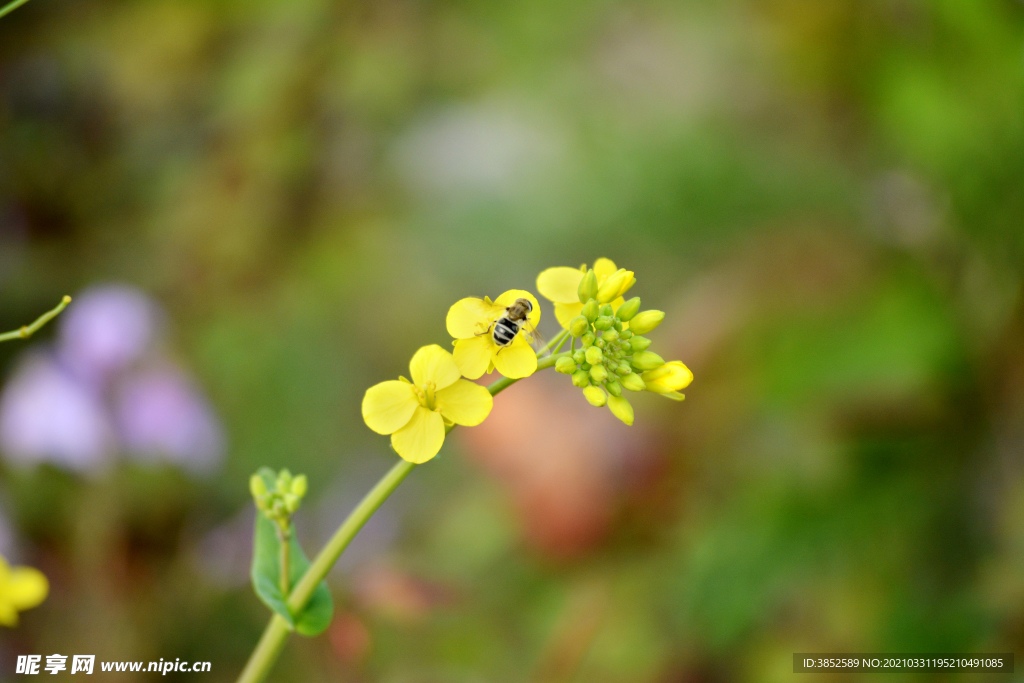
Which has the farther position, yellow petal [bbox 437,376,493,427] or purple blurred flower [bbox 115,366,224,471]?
purple blurred flower [bbox 115,366,224,471]

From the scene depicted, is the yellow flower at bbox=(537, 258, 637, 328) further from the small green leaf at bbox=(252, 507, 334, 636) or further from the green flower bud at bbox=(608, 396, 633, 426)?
the small green leaf at bbox=(252, 507, 334, 636)

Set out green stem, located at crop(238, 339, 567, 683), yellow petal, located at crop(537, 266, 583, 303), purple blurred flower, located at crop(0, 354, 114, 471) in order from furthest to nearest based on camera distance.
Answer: purple blurred flower, located at crop(0, 354, 114, 471) → yellow petal, located at crop(537, 266, 583, 303) → green stem, located at crop(238, 339, 567, 683)

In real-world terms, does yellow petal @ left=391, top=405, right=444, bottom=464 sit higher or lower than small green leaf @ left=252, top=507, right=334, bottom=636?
higher

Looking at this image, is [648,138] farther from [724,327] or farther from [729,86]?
[724,327]

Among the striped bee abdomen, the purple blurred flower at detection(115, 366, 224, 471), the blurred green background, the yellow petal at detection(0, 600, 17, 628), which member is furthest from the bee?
the purple blurred flower at detection(115, 366, 224, 471)

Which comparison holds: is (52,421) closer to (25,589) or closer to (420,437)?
(25,589)

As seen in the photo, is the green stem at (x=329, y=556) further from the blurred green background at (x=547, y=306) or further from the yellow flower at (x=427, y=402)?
the blurred green background at (x=547, y=306)

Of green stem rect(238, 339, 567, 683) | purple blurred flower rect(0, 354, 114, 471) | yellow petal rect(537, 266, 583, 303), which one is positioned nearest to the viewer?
green stem rect(238, 339, 567, 683)
